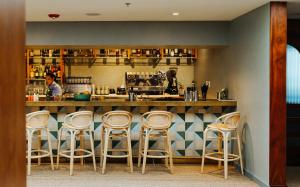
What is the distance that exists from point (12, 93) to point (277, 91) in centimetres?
457

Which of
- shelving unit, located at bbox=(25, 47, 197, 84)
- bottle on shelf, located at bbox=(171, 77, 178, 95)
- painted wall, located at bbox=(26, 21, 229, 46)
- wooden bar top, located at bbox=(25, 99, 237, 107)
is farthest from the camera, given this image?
shelving unit, located at bbox=(25, 47, 197, 84)

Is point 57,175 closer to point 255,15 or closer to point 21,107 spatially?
point 255,15

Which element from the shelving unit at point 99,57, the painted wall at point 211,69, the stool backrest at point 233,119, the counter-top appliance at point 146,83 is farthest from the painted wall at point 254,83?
the shelving unit at point 99,57

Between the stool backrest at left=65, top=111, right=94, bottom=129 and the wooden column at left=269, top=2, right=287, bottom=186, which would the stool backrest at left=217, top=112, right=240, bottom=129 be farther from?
the stool backrest at left=65, top=111, right=94, bottom=129

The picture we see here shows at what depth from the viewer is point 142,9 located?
647 cm

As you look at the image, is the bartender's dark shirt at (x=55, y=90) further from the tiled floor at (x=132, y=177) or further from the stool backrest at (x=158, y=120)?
→ the stool backrest at (x=158, y=120)

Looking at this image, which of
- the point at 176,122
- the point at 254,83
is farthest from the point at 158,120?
the point at 254,83

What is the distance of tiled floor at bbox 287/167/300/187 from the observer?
622 cm

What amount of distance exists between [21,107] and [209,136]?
590 centimetres

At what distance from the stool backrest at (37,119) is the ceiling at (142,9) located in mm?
1569

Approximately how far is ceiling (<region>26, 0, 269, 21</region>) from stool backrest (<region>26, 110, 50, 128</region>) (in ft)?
5.15

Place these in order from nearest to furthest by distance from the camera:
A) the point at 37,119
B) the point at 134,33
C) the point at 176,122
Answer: the point at 37,119
the point at 176,122
the point at 134,33

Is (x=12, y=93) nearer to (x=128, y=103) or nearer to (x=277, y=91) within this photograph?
(x=277, y=91)

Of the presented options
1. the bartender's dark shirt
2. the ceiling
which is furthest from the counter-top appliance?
the ceiling
